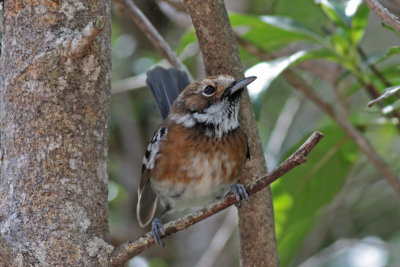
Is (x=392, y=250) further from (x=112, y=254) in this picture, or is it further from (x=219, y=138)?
(x=112, y=254)

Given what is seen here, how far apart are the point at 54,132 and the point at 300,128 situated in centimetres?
407

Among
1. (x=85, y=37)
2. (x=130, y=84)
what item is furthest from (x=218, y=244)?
(x=85, y=37)

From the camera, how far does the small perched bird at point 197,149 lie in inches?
141

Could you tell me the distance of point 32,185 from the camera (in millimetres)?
2471

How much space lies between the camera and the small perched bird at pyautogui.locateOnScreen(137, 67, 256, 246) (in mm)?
3574

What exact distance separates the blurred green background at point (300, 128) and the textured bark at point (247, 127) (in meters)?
0.31

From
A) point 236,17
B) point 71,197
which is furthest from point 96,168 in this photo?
point 236,17

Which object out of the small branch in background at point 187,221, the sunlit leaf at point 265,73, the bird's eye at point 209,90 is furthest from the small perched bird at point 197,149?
the small branch in background at point 187,221

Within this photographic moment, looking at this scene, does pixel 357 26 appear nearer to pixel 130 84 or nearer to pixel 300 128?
pixel 130 84

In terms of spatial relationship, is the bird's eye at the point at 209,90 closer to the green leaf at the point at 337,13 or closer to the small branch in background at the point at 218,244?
the green leaf at the point at 337,13

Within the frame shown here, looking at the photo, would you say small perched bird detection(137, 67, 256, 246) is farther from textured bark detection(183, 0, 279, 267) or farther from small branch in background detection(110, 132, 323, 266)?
small branch in background detection(110, 132, 323, 266)

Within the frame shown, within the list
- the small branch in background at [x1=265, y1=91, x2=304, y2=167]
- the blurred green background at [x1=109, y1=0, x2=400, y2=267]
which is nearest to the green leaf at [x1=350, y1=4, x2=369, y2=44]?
the blurred green background at [x1=109, y1=0, x2=400, y2=267]

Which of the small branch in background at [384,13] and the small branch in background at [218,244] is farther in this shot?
the small branch in background at [218,244]

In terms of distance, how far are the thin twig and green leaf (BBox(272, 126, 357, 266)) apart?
0.41 feet
